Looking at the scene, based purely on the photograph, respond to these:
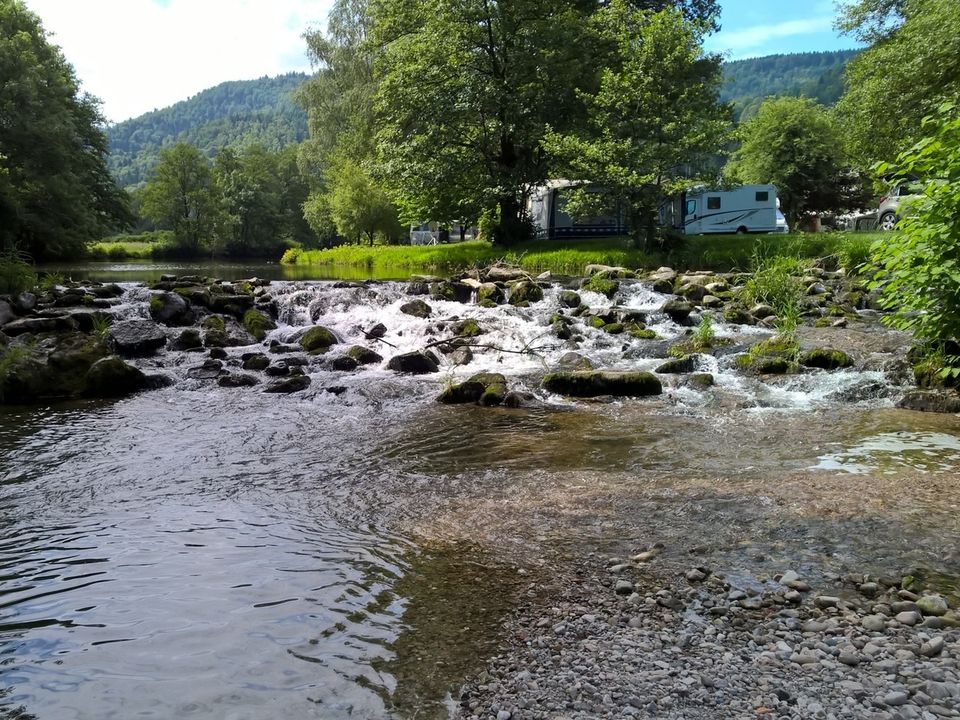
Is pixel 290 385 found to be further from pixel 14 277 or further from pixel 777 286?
pixel 777 286

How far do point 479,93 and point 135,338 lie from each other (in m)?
20.8

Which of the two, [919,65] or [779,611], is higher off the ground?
[919,65]

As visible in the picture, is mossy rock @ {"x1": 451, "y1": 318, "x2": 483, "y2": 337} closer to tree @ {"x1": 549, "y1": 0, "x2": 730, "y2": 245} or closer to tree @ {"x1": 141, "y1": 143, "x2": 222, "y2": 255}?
tree @ {"x1": 549, "y1": 0, "x2": 730, "y2": 245}

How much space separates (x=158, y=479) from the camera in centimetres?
787

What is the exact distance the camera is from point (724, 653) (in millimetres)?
3982

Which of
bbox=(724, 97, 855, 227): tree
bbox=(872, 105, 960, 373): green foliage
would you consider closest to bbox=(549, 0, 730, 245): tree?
bbox=(872, 105, 960, 373): green foliage

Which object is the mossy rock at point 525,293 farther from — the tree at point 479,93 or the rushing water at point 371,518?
the tree at point 479,93

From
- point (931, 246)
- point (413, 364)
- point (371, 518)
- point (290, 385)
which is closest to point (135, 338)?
point (290, 385)

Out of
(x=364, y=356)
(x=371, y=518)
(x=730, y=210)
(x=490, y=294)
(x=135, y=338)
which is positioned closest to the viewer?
(x=371, y=518)

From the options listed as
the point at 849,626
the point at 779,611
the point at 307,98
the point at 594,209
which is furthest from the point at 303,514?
the point at 307,98

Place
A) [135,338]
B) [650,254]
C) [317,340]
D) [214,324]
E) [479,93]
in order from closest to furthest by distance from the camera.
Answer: [135,338] < [317,340] < [214,324] < [650,254] < [479,93]

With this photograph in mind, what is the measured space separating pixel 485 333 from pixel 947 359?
10.0 m

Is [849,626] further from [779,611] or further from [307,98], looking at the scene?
[307,98]

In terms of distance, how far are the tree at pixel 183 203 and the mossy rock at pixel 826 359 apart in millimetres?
76263
